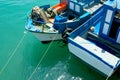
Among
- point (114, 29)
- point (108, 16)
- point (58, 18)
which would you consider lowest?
point (114, 29)

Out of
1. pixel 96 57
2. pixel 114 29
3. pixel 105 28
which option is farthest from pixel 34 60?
pixel 114 29

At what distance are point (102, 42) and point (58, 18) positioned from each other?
8.85 ft

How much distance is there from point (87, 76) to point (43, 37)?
326cm

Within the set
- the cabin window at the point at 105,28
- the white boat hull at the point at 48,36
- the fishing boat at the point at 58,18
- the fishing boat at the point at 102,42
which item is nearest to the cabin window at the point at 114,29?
the fishing boat at the point at 102,42

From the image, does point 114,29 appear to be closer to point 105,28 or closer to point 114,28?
point 114,28

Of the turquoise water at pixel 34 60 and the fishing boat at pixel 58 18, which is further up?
the fishing boat at pixel 58 18

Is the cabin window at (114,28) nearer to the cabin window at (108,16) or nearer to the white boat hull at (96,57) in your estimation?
the cabin window at (108,16)

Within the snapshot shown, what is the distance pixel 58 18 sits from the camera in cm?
1220

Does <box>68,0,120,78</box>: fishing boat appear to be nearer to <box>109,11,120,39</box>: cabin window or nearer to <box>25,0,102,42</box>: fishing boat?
<box>109,11,120,39</box>: cabin window

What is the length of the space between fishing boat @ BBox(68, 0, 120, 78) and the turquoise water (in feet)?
2.79

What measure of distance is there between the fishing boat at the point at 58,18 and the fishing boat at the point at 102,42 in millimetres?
824

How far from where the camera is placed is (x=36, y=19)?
12.5 metres

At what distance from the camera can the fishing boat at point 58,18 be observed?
12.2 meters

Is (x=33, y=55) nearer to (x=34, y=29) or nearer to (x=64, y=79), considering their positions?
(x=34, y=29)
